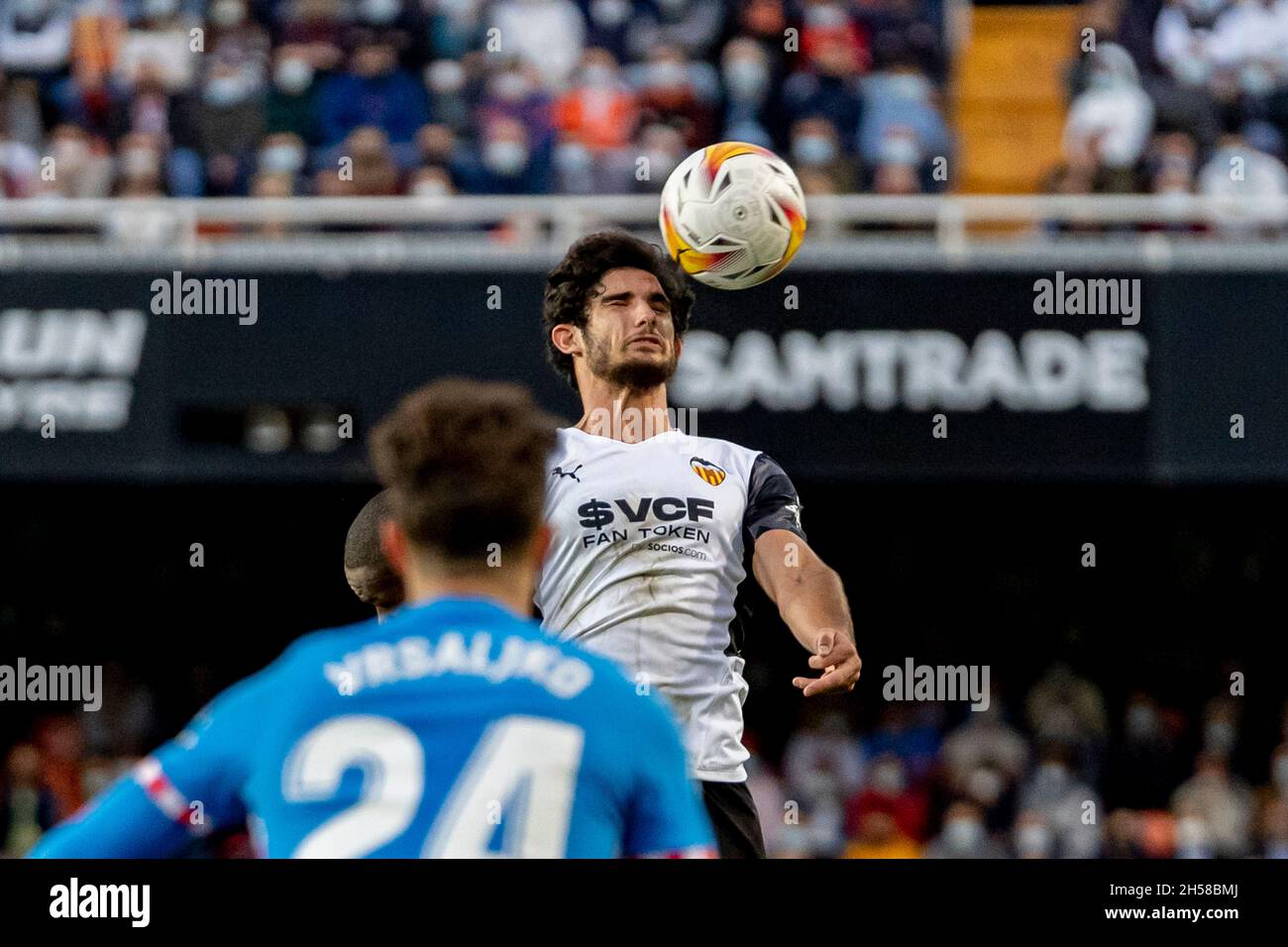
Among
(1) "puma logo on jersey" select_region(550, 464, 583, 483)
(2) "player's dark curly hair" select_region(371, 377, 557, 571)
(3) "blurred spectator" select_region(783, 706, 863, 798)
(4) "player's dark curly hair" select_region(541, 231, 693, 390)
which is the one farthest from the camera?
(3) "blurred spectator" select_region(783, 706, 863, 798)

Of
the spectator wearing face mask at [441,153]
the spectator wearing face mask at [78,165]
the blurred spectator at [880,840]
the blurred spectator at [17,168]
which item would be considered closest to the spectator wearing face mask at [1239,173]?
the blurred spectator at [880,840]

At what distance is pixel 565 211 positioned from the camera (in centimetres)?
1139

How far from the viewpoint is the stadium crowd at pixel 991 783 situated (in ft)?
37.4

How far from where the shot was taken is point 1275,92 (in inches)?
508

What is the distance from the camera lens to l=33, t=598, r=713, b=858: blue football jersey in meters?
2.72

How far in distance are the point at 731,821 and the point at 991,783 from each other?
661cm

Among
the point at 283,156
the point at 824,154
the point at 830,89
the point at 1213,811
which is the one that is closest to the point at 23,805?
the point at 283,156

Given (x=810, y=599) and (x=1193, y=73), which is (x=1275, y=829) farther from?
(x=810, y=599)

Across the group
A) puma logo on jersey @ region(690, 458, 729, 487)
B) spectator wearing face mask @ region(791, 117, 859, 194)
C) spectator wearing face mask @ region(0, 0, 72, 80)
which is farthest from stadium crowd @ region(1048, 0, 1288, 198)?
puma logo on jersey @ region(690, 458, 729, 487)

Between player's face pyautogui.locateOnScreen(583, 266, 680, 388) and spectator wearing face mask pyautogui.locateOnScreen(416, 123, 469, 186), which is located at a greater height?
spectator wearing face mask pyautogui.locateOnScreen(416, 123, 469, 186)

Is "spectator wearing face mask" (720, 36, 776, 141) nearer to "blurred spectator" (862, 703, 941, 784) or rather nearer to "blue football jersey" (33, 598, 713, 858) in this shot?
"blurred spectator" (862, 703, 941, 784)
